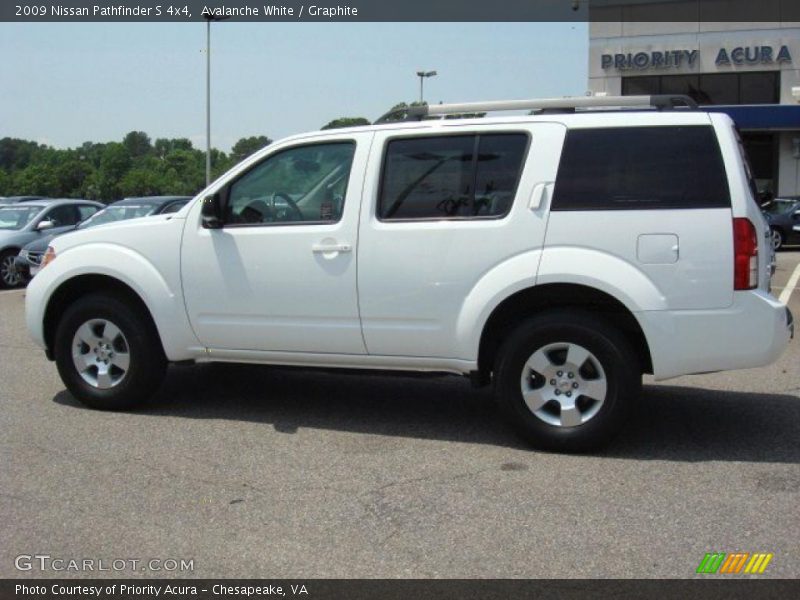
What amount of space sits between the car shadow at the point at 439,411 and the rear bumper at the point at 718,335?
598 mm

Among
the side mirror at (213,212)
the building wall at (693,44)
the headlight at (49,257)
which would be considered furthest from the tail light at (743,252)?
the building wall at (693,44)

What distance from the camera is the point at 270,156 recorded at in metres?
6.01

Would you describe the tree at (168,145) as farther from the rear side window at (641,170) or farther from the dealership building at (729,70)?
the rear side window at (641,170)

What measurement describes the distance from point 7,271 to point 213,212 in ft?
35.5

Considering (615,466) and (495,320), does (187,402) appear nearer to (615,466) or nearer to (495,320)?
(495,320)

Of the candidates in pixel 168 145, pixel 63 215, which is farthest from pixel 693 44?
pixel 168 145

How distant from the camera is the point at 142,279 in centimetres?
615

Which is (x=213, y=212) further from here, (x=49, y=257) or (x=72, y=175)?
(x=72, y=175)

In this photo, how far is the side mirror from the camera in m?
6.00

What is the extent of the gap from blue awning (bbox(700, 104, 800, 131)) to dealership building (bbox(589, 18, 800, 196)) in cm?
3

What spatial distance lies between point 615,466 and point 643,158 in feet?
5.93

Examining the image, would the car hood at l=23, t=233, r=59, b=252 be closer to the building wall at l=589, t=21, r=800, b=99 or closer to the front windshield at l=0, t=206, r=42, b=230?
the front windshield at l=0, t=206, r=42, b=230

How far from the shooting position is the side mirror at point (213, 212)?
6.00m

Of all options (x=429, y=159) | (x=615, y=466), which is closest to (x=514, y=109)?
(x=429, y=159)
